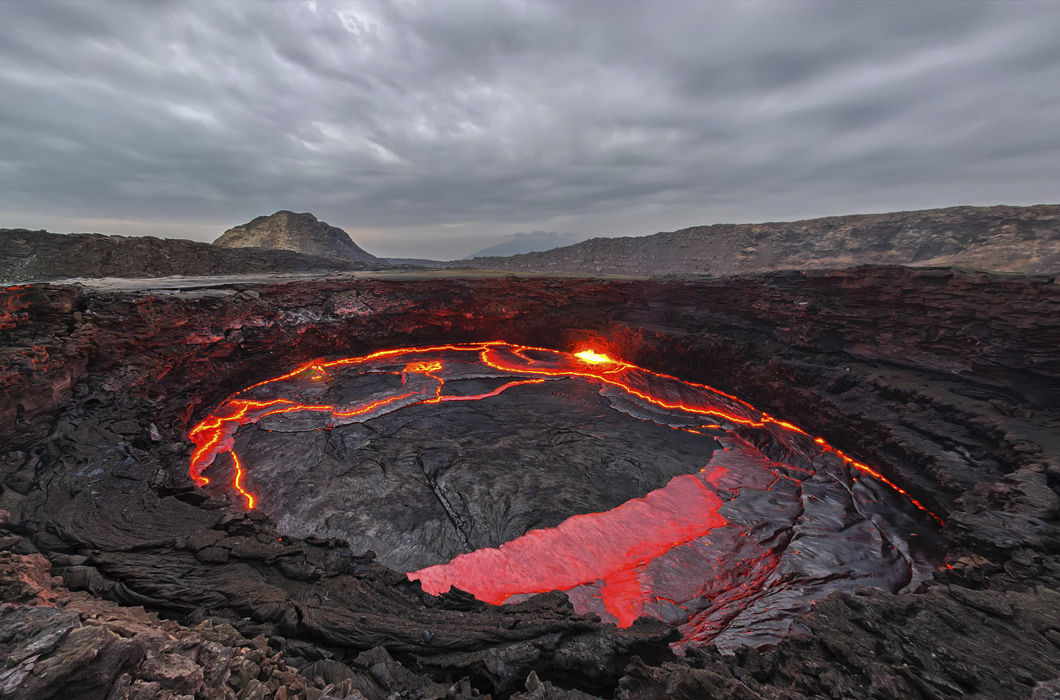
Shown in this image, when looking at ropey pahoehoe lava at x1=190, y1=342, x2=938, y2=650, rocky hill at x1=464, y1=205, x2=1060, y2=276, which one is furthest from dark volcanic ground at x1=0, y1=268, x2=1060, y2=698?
rocky hill at x1=464, y1=205, x2=1060, y2=276

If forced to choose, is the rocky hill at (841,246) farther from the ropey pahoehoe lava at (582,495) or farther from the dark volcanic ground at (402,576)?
the ropey pahoehoe lava at (582,495)

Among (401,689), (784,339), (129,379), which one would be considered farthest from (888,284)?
(129,379)

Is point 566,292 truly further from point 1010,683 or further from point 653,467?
point 1010,683

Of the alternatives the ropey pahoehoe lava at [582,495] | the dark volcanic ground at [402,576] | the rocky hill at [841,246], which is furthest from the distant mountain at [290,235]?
the ropey pahoehoe lava at [582,495]

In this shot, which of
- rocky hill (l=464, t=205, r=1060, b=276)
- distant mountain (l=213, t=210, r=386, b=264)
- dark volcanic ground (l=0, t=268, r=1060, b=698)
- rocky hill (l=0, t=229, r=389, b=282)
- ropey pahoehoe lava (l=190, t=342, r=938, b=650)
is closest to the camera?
dark volcanic ground (l=0, t=268, r=1060, b=698)

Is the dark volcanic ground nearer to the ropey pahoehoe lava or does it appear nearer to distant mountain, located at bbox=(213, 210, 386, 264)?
the ropey pahoehoe lava

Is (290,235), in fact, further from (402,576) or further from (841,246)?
(841,246)
